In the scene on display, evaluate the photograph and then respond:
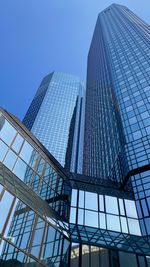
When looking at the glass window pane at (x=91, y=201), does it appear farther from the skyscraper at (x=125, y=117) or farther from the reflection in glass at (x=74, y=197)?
the skyscraper at (x=125, y=117)

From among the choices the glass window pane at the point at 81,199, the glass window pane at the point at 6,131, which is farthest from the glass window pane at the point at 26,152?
the glass window pane at the point at 81,199

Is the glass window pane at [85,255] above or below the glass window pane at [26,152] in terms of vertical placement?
below

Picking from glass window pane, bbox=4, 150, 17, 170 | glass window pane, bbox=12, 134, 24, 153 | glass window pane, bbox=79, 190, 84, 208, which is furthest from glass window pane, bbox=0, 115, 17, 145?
glass window pane, bbox=79, 190, 84, 208

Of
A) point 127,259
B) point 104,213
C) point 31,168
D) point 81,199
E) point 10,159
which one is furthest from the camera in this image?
point 81,199

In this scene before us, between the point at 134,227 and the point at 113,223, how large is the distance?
103 inches

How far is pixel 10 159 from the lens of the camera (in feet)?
73.2

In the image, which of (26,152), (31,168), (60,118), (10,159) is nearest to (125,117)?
(26,152)

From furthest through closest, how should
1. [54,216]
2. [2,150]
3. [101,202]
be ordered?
1. [101,202]
2. [54,216]
3. [2,150]

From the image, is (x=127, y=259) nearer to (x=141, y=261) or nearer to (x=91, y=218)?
(x=141, y=261)

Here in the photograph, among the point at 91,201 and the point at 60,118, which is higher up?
the point at 60,118

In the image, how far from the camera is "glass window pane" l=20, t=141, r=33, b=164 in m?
24.2

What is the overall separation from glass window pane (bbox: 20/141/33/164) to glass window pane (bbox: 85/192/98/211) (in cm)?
918

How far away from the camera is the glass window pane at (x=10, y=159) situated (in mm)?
21800

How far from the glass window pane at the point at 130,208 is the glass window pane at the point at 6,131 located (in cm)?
1624
